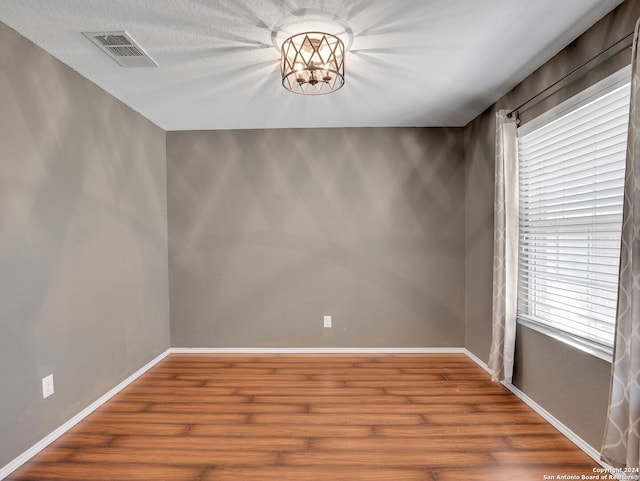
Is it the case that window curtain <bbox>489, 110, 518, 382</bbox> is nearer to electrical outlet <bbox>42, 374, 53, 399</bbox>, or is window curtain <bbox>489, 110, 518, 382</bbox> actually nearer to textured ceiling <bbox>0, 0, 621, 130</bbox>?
textured ceiling <bbox>0, 0, 621, 130</bbox>

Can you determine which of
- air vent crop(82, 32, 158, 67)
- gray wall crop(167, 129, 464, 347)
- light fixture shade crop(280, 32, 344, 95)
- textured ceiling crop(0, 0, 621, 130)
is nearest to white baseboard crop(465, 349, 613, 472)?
gray wall crop(167, 129, 464, 347)

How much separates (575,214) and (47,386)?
3.34 metres

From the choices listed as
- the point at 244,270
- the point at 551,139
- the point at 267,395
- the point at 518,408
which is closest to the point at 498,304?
the point at 518,408

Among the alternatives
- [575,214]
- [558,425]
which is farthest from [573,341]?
[575,214]

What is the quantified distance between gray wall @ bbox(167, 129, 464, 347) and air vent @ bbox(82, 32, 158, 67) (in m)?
1.54

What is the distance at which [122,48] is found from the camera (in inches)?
87.5

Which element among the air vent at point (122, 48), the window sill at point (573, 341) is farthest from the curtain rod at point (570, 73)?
the air vent at point (122, 48)

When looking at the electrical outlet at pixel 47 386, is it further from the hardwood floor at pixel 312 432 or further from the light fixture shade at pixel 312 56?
the light fixture shade at pixel 312 56

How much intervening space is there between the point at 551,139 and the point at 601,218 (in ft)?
2.32

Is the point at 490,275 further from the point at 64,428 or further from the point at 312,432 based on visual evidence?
the point at 64,428

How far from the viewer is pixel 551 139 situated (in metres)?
2.48

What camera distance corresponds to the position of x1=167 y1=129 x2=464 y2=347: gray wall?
3.89 m

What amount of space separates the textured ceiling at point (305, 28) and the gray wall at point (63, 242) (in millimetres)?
251

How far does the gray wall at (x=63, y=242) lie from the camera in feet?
6.65
